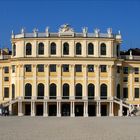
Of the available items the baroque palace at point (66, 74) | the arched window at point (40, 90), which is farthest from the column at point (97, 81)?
the arched window at point (40, 90)

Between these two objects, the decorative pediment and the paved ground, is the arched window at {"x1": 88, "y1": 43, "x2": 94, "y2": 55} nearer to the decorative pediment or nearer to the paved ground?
the decorative pediment

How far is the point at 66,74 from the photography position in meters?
86.9

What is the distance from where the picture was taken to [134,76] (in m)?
91.8

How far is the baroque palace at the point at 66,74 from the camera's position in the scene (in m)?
85.8

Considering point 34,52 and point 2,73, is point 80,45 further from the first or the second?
point 2,73

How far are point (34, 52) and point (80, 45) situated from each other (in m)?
6.86

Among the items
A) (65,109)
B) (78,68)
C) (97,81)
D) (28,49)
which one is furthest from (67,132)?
(28,49)

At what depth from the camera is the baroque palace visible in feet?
281

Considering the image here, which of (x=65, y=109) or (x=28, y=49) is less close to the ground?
(x=28, y=49)

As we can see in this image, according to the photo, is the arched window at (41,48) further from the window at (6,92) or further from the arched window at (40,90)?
the window at (6,92)

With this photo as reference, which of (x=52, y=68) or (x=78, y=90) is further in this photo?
(x=78, y=90)

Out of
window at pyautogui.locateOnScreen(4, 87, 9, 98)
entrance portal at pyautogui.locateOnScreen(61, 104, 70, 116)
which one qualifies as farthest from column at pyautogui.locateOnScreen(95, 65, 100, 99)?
window at pyautogui.locateOnScreen(4, 87, 9, 98)

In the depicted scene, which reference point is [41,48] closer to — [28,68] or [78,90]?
[28,68]

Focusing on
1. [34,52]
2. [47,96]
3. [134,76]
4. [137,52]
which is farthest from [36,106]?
[137,52]
